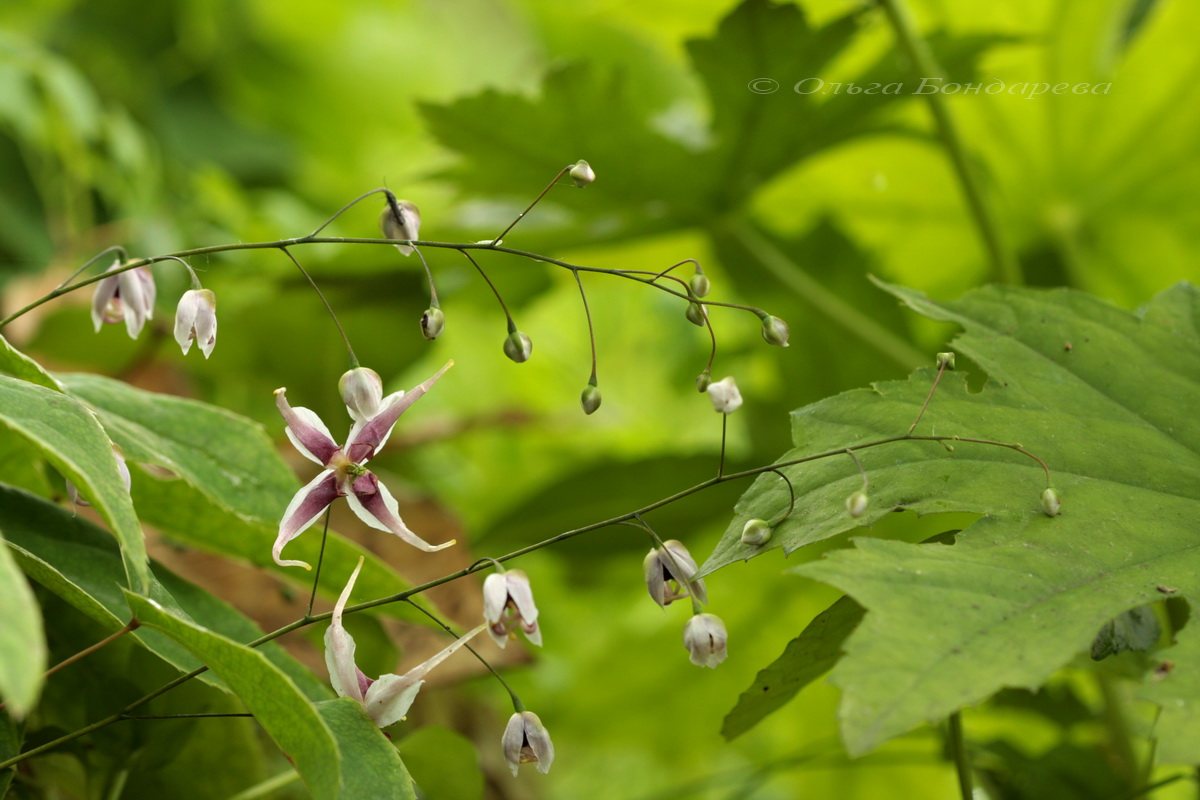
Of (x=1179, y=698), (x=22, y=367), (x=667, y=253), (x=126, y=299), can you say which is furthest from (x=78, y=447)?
(x=667, y=253)

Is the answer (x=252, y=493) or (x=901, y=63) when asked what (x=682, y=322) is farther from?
(x=252, y=493)

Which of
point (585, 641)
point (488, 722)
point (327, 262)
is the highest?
point (327, 262)

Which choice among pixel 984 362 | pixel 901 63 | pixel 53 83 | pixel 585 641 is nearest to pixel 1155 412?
pixel 984 362

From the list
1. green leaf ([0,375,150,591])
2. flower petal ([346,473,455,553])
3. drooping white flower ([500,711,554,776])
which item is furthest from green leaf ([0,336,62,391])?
drooping white flower ([500,711,554,776])

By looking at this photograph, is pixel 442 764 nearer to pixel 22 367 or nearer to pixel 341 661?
pixel 341 661

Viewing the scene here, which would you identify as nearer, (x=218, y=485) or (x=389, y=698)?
(x=389, y=698)
